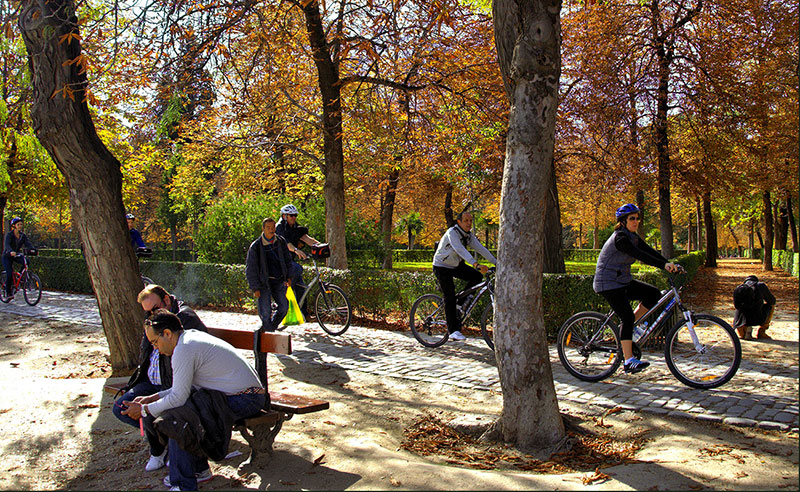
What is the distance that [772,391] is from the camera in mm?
6195

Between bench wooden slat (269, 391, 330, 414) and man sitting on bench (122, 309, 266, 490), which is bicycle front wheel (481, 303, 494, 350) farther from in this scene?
man sitting on bench (122, 309, 266, 490)

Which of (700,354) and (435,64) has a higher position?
(435,64)

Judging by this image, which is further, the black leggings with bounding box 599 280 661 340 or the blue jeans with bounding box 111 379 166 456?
the black leggings with bounding box 599 280 661 340

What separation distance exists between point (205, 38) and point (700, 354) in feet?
24.5

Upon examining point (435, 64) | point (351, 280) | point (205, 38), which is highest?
point (435, 64)

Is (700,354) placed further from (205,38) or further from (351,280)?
(205,38)

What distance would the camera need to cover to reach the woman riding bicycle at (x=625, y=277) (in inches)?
265

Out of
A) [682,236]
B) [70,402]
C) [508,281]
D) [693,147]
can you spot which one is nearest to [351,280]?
[70,402]

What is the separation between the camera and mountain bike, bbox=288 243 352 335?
10.2 m

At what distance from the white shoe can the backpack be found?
314 inches

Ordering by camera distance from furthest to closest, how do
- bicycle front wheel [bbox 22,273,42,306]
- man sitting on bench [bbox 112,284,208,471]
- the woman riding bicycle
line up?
bicycle front wheel [bbox 22,273,42,306]
the woman riding bicycle
man sitting on bench [bbox 112,284,208,471]

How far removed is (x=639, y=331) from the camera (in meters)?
7.00

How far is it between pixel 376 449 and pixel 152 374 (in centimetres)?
181

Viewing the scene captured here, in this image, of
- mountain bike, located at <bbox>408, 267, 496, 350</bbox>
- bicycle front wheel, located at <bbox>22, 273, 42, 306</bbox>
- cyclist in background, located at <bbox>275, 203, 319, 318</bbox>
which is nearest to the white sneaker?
mountain bike, located at <bbox>408, 267, 496, 350</bbox>
